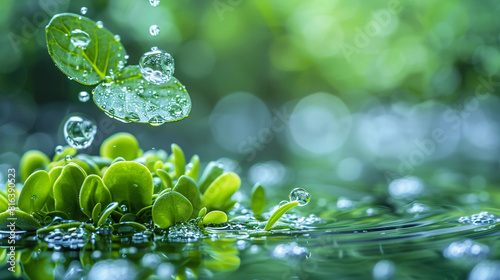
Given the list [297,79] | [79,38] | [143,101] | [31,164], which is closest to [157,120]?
[143,101]

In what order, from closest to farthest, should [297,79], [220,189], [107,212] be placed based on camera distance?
[107,212], [220,189], [297,79]

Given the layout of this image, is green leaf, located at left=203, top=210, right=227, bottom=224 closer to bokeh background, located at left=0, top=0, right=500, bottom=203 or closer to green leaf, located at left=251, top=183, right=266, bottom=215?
green leaf, located at left=251, top=183, right=266, bottom=215

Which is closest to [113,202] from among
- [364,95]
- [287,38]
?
[287,38]

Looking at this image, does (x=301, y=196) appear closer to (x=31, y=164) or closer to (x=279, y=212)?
(x=279, y=212)

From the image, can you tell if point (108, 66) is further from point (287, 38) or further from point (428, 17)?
point (287, 38)

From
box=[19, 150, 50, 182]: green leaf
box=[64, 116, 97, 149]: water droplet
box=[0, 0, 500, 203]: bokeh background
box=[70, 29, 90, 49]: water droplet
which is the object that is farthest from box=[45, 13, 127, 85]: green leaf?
box=[0, 0, 500, 203]: bokeh background

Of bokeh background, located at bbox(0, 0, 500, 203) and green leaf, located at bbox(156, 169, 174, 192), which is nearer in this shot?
green leaf, located at bbox(156, 169, 174, 192)
